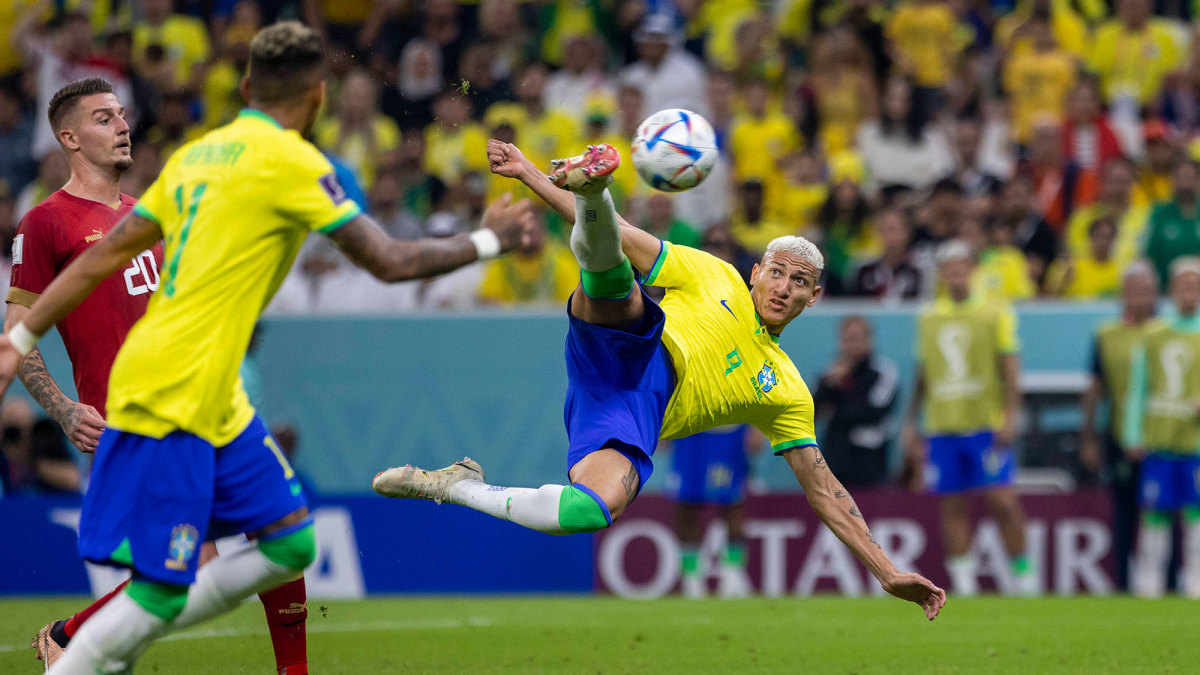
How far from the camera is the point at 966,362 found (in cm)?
1309

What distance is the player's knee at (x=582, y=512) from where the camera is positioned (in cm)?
Result: 666

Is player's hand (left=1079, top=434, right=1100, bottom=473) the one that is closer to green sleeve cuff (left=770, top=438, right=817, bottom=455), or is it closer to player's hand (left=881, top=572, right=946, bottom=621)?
green sleeve cuff (left=770, top=438, right=817, bottom=455)

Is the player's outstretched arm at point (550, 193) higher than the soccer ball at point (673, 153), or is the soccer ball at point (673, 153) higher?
the soccer ball at point (673, 153)

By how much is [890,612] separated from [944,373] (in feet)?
9.27

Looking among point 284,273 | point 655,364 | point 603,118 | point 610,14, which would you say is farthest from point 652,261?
point 610,14

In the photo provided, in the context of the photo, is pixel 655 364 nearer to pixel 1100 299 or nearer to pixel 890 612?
pixel 890 612

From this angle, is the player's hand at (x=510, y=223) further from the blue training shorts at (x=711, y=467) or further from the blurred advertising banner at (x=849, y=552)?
the blurred advertising banner at (x=849, y=552)

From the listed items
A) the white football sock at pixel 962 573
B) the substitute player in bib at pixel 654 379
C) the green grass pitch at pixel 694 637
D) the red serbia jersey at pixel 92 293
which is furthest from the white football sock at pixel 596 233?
the white football sock at pixel 962 573

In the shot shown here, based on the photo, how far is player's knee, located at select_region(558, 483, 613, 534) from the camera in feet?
21.8

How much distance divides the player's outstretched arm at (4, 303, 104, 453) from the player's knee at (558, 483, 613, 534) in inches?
80.9

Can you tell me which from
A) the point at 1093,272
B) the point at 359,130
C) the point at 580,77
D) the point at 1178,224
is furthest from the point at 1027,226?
the point at 359,130

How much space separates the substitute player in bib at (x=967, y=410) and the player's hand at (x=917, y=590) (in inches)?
258

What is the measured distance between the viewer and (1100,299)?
1383cm

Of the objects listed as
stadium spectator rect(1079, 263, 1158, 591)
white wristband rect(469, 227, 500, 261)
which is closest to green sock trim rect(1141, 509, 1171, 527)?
stadium spectator rect(1079, 263, 1158, 591)
